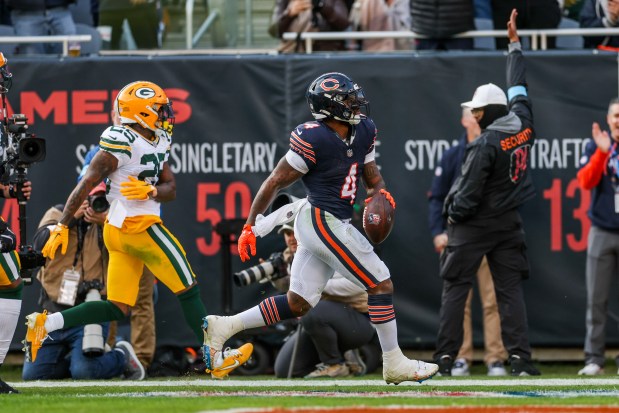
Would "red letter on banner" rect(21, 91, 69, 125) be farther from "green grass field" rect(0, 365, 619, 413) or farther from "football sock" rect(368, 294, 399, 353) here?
"football sock" rect(368, 294, 399, 353)

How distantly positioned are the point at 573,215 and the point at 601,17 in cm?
167

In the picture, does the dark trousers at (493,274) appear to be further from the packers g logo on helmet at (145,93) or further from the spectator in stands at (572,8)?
the spectator in stands at (572,8)

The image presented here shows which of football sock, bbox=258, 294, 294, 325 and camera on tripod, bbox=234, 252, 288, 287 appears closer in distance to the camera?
football sock, bbox=258, 294, 294, 325

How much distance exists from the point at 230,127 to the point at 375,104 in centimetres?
121

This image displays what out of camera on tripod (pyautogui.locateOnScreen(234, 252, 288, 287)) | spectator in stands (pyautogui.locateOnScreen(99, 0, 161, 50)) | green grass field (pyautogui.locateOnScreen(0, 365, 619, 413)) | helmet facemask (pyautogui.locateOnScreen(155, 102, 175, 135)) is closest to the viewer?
green grass field (pyautogui.locateOnScreen(0, 365, 619, 413))

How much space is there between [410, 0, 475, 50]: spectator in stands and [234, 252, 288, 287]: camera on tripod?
253cm

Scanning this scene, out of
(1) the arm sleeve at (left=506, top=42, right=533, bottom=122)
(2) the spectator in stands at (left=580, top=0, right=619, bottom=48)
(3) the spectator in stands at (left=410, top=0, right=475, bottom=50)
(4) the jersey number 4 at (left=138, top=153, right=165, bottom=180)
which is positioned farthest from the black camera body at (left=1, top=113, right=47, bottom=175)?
(2) the spectator in stands at (left=580, top=0, right=619, bottom=48)

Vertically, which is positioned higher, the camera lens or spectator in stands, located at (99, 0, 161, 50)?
spectator in stands, located at (99, 0, 161, 50)

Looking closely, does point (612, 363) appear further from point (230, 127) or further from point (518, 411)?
point (518, 411)

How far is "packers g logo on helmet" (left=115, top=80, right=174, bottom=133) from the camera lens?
329 inches

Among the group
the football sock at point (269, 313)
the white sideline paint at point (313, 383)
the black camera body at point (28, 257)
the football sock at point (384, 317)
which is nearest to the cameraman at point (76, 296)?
the white sideline paint at point (313, 383)

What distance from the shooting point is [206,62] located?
10.9 m

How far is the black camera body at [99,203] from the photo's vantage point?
29.8 feet

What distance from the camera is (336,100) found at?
7.58m
